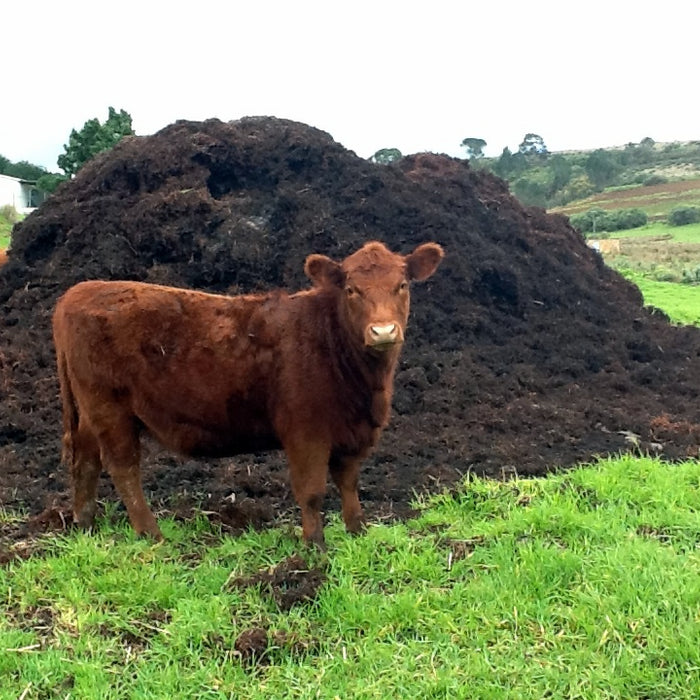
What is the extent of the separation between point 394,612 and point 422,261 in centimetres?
227

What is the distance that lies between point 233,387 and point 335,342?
70cm

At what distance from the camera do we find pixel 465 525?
516 centimetres

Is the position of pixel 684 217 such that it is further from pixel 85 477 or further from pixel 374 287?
pixel 85 477

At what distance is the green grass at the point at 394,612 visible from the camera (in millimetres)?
3594

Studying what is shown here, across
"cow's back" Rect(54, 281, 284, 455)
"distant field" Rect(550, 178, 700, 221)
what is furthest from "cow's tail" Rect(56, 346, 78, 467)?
"distant field" Rect(550, 178, 700, 221)

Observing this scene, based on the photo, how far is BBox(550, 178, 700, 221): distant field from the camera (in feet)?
169

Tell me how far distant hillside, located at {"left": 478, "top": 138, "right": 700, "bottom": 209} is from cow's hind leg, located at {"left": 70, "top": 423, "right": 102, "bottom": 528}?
5251cm

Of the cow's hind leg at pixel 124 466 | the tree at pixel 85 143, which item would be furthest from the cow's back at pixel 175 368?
the tree at pixel 85 143

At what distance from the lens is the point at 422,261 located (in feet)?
17.5

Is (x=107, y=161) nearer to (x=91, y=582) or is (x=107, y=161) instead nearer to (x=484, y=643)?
(x=91, y=582)

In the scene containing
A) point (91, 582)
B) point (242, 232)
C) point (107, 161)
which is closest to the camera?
point (91, 582)

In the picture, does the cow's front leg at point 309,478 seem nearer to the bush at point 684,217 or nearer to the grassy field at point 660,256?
the grassy field at point 660,256

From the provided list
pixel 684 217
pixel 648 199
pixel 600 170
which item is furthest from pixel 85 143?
pixel 600 170

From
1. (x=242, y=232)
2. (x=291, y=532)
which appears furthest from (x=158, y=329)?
(x=242, y=232)
